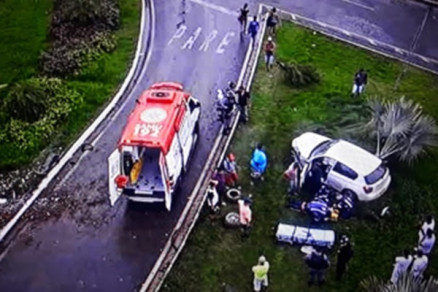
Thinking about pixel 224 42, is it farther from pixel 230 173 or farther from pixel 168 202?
pixel 168 202

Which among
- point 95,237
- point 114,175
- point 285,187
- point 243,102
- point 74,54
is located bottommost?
point 95,237

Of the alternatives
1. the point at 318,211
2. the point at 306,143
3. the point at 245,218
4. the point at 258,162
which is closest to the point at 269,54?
the point at 306,143

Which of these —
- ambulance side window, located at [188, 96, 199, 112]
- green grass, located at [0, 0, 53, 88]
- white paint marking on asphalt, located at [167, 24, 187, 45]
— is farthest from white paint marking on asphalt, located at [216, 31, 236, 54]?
green grass, located at [0, 0, 53, 88]

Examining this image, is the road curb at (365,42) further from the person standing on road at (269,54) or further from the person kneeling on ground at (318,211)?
the person kneeling on ground at (318,211)

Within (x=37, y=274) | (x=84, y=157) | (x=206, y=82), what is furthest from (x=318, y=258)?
(x=206, y=82)

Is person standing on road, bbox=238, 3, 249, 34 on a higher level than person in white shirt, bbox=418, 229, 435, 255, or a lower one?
higher

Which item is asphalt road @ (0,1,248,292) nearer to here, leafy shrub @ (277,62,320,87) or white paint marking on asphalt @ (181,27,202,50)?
leafy shrub @ (277,62,320,87)

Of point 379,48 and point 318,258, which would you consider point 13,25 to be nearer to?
point 379,48
